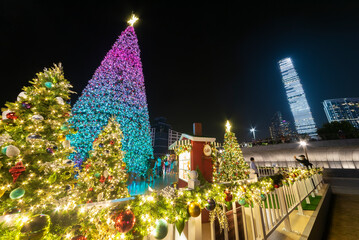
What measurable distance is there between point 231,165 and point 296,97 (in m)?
87.9

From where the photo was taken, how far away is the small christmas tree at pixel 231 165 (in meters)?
7.23

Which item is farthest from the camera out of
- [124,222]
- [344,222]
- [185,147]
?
[185,147]

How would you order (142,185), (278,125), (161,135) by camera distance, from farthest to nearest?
(278,125), (161,135), (142,185)

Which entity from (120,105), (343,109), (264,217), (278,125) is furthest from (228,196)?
(278,125)

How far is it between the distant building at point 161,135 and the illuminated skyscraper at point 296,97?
5786 cm

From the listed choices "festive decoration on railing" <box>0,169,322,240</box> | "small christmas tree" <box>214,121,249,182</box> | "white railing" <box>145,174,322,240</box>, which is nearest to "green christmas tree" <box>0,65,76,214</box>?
"festive decoration on railing" <box>0,169,322,240</box>

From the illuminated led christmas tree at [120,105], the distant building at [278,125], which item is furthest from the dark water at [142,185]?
the distant building at [278,125]

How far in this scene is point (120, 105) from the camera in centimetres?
1087

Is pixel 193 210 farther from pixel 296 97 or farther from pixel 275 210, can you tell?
pixel 296 97

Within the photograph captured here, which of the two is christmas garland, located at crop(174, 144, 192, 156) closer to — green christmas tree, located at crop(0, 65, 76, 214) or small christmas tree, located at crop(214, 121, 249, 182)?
small christmas tree, located at crop(214, 121, 249, 182)

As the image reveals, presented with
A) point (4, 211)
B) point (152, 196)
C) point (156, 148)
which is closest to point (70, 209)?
point (152, 196)

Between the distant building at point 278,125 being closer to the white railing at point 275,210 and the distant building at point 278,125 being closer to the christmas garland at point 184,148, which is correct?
the white railing at point 275,210

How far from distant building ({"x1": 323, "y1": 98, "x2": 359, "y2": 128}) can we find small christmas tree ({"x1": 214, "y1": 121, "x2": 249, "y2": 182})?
110357 millimetres

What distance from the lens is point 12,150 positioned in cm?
210
